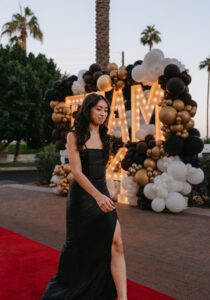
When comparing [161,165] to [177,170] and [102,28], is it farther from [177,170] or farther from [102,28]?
[102,28]

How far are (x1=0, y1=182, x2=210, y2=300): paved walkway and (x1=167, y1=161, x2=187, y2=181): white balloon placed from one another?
0.83m

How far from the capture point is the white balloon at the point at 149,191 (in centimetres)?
798

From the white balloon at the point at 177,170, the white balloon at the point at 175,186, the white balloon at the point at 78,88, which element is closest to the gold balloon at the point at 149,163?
the white balloon at the point at 177,170

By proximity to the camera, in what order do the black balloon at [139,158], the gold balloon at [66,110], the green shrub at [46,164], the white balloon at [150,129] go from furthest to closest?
the green shrub at [46,164] → the gold balloon at [66,110] → the white balloon at [150,129] → the black balloon at [139,158]

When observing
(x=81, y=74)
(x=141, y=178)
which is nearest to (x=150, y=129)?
(x=141, y=178)

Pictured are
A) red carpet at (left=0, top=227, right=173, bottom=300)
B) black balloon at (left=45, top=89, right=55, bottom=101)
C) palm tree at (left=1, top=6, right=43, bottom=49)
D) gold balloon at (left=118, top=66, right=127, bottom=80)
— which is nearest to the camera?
red carpet at (left=0, top=227, right=173, bottom=300)

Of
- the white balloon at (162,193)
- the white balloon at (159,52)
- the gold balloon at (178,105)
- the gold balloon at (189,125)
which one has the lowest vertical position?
the white balloon at (162,193)

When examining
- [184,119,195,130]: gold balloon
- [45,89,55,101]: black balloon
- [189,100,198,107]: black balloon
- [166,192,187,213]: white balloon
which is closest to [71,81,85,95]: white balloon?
[45,89,55,101]: black balloon

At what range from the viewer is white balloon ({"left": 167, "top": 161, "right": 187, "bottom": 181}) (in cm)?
768

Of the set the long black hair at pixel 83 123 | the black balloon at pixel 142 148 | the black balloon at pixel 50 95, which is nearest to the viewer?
the long black hair at pixel 83 123

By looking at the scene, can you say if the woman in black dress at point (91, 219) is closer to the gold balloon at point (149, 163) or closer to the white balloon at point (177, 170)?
the white balloon at point (177, 170)

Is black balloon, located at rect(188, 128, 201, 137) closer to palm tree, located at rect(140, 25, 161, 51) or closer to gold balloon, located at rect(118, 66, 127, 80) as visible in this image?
gold balloon, located at rect(118, 66, 127, 80)

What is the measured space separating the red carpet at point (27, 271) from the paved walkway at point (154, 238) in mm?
224

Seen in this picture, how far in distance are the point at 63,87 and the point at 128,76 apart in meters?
2.56
